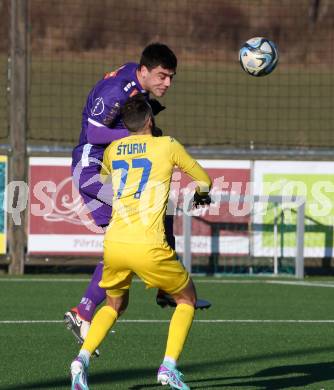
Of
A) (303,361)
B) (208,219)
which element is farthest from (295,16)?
(303,361)

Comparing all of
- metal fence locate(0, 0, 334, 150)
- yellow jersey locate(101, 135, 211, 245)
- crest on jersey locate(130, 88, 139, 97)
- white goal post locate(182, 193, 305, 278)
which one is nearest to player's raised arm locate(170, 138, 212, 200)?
yellow jersey locate(101, 135, 211, 245)

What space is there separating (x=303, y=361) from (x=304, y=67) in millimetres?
24860

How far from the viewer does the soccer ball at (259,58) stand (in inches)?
406

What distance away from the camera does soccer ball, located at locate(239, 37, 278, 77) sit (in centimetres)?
1032

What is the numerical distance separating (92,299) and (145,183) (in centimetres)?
161

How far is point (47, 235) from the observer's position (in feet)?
47.9

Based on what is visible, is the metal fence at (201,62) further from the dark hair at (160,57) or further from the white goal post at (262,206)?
the dark hair at (160,57)

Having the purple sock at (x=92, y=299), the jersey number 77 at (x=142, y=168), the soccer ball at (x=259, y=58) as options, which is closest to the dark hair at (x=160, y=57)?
the jersey number 77 at (x=142, y=168)

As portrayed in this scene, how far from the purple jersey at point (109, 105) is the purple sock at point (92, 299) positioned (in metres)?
0.94

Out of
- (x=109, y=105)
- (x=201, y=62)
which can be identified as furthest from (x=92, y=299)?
(x=201, y=62)

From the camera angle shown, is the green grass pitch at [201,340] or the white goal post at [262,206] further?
the white goal post at [262,206]

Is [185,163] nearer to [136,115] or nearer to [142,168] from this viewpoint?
[142,168]

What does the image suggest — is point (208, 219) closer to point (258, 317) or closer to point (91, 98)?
point (258, 317)

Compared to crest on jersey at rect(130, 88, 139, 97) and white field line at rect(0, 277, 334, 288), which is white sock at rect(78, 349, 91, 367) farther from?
white field line at rect(0, 277, 334, 288)
